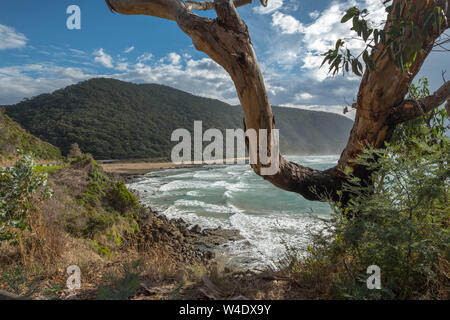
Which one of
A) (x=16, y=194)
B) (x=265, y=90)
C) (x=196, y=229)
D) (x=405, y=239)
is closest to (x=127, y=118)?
(x=196, y=229)

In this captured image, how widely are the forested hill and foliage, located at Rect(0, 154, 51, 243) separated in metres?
39.4

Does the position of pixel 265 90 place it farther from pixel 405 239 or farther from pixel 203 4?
pixel 203 4

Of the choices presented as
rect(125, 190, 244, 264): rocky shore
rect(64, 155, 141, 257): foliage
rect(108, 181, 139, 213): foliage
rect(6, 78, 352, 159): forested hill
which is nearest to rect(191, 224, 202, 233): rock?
rect(125, 190, 244, 264): rocky shore

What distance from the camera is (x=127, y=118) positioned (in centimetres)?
5653

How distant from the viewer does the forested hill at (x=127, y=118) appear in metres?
43.8

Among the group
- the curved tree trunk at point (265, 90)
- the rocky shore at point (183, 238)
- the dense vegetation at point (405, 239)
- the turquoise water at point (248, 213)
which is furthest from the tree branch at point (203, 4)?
the rocky shore at point (183, 238)

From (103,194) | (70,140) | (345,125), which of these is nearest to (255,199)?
(103,194)

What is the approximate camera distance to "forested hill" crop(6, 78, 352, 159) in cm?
4375

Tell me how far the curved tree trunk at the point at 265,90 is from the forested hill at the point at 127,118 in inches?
1485

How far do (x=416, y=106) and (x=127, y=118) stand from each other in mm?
59935

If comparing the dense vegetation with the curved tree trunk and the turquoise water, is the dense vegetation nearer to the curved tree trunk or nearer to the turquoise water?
the curved tree trunk

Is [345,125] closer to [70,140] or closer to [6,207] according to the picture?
[70,140]

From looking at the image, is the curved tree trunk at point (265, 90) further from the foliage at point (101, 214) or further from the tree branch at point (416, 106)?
the foliage at point (101, 214)
